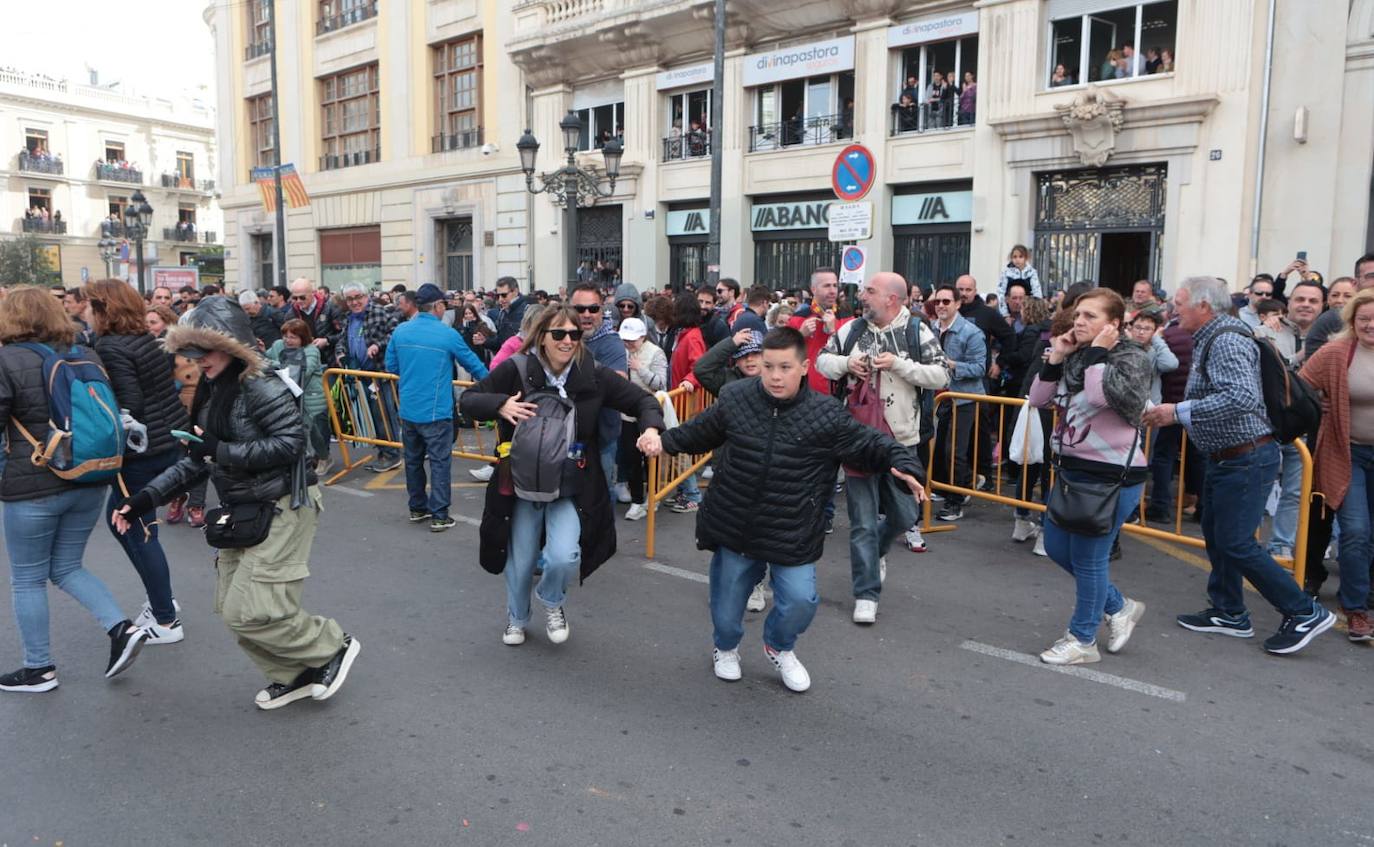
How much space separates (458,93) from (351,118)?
16.7ft

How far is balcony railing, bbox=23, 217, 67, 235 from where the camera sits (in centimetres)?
5316

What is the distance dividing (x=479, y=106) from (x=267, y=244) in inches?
489

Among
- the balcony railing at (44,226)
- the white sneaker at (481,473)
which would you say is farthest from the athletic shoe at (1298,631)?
the balcony railing at (44,226)

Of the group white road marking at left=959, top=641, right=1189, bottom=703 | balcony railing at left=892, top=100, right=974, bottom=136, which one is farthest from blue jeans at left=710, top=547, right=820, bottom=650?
balcony railing at left=892, top=100, right=974, bottom=136

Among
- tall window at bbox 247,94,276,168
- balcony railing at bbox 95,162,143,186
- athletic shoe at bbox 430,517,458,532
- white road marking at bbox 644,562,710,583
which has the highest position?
balcony railing at bbox 95,162,143,186

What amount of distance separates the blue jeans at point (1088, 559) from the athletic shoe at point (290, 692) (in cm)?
346

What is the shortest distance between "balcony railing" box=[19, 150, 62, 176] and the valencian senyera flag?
37487 millimetres

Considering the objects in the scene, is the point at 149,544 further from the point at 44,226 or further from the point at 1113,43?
the point at 44,226

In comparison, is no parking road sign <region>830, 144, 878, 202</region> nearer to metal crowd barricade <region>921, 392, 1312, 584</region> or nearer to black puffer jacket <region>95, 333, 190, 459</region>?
metal crowd barricade <region>921, 392, 1312, 584</region>

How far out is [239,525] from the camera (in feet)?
13.3

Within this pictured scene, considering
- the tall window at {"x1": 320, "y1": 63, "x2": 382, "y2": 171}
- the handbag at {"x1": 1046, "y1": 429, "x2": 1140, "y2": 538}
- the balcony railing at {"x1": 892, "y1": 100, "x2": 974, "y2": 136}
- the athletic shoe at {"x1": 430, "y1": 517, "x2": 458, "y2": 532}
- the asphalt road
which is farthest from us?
the tall window at {"x1": 320, "y1": 63, "x2": 382, "y2": 171}

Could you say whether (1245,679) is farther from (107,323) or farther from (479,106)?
(479,106)

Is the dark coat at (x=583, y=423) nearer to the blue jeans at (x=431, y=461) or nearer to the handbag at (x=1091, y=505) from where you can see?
the handbag at (x=1091, y=505)

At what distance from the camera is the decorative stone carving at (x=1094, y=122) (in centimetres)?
1470
